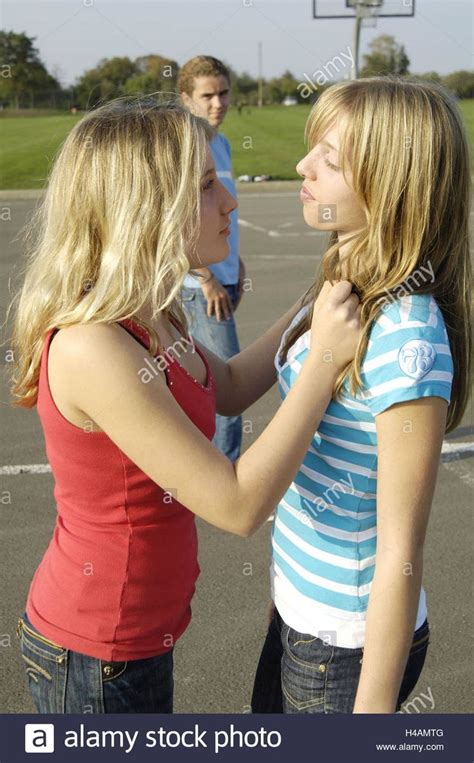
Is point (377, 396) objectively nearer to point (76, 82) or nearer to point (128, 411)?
point (128, 411)

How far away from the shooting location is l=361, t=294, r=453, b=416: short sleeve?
5.70ft

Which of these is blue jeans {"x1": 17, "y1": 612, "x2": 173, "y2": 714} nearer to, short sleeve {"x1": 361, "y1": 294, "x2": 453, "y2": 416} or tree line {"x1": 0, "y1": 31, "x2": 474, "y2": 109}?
short sleeve {"x1": 361, "y1": 294, "x2": 453, "y2": 416}

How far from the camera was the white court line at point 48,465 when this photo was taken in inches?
218

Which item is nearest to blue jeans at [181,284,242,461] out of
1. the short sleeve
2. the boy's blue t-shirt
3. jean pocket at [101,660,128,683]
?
the boy's blue t-shirt

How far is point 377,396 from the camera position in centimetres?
177

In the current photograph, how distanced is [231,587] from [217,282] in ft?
5.41

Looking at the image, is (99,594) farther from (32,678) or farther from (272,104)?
(272,104)

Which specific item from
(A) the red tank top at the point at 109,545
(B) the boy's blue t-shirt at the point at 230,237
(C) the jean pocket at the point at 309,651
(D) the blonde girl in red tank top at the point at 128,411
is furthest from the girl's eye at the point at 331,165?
(B) the boy's blue t-shirt at the point at 230,237

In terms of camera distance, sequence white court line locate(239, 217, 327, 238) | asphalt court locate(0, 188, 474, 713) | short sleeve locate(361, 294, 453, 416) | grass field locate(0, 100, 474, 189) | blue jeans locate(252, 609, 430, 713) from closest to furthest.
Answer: short sleeve locate(361, 294, 453, 416)
blue jeans locate(252, 609, 430, 713)
asphalt court locate(0, 188, 474, 713)
white court line locate(239, 217, 327, 238)
grass field locate(0, 100, 474, 189)

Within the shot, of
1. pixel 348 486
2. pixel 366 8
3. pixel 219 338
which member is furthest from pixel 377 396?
pixel 366 8

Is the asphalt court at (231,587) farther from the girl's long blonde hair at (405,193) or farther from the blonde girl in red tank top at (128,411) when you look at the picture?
the girl's long blonde hair at (405,193)

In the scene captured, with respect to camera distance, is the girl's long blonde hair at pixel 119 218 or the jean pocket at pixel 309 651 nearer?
the girl's long blonde hair at pixel 119 218

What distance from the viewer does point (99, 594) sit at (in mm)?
1908

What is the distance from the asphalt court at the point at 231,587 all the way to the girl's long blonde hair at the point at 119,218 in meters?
1.59
